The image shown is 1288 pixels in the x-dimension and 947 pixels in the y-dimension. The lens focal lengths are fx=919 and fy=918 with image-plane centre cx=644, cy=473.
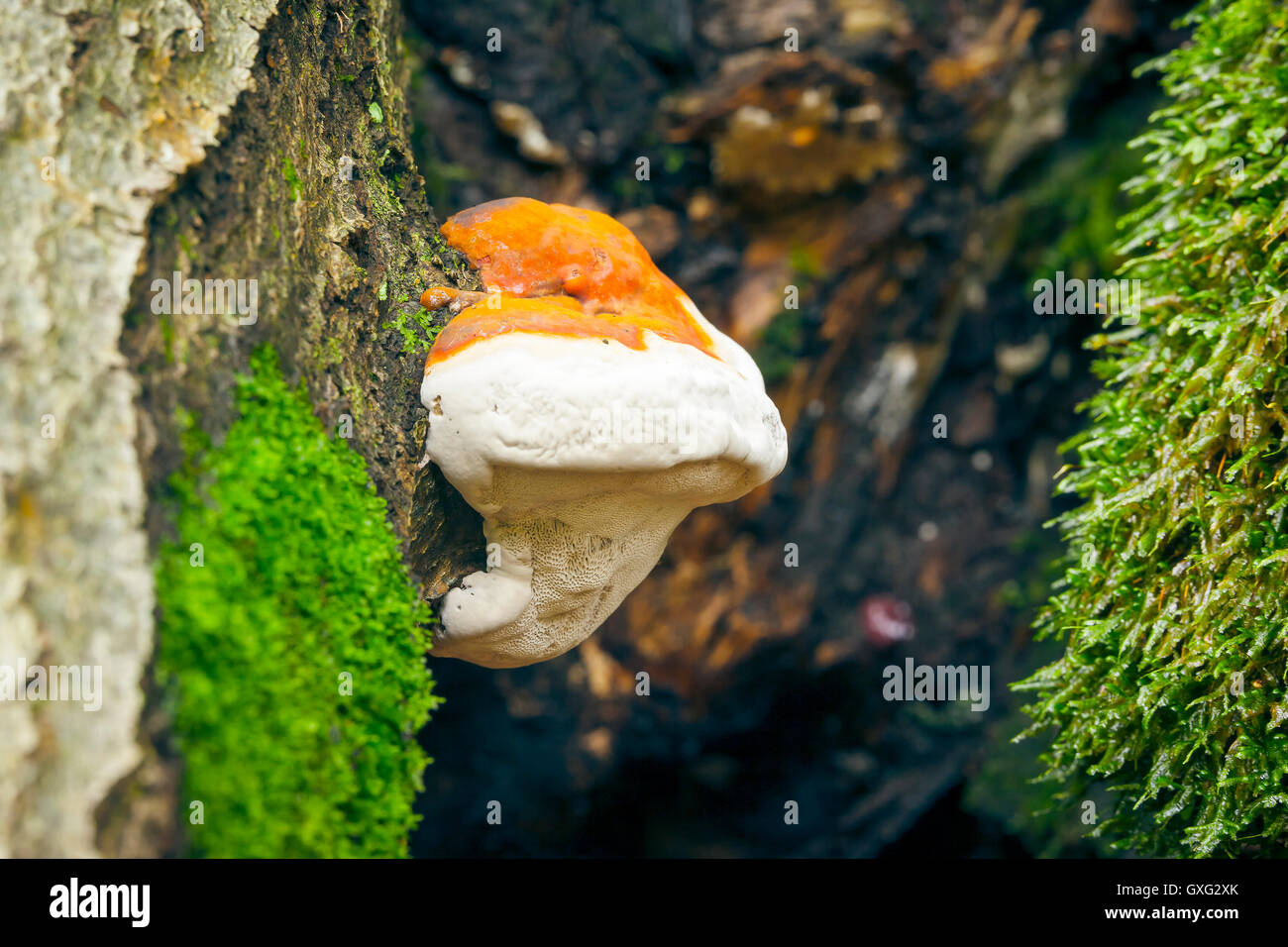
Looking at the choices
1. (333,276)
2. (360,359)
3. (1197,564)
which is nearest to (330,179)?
(333,276)

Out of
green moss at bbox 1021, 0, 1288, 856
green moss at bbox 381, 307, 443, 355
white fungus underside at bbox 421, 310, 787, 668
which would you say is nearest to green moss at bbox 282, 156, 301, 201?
green moss at bbox 381, 307, 443, 355

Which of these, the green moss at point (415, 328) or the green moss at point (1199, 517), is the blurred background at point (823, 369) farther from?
the green moss at point (415, 328)

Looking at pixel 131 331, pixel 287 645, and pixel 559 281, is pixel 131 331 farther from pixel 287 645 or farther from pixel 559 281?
pixel 559 281

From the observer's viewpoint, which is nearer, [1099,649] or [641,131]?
[1099,649]

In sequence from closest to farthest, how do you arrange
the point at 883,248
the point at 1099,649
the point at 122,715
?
the point at 122,715 → the point at 1099,649 → the point at 883,248

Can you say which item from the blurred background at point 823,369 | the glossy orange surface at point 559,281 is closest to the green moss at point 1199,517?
the glossy orange surface at point 559,281

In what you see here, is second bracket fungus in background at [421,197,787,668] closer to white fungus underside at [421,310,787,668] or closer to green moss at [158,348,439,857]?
white fungus underside at [421,310,787,668]

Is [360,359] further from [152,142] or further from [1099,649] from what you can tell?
[1099,649]
